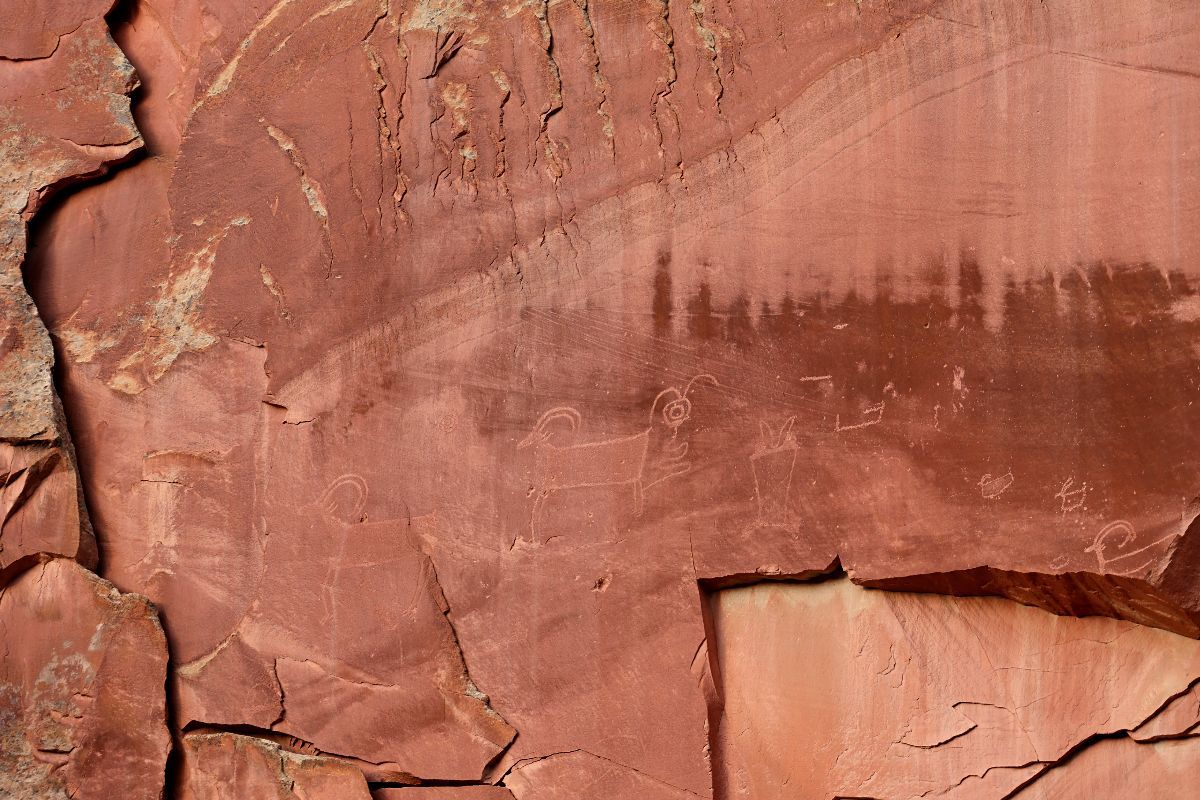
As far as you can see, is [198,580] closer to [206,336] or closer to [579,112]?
[206,336]

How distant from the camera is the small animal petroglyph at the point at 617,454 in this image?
140 inches

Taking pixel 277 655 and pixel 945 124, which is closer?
pixel 945 124

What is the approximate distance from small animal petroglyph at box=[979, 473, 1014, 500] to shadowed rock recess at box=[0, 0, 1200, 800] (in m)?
0.01

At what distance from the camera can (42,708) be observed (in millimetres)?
3988

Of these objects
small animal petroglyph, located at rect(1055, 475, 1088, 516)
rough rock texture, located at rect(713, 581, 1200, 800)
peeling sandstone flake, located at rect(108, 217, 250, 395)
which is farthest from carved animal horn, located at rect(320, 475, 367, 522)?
small animal petroglyph, located at rect(1055, 475, 1088, 516)

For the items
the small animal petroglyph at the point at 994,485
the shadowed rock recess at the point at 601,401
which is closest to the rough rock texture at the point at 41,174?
the shadowed rock recess at the point at 601,401

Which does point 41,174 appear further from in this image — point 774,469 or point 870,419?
point 870,419

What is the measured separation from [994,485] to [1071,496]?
0.18 metres

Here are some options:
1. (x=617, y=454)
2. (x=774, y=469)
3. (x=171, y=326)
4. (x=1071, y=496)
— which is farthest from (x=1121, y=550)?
(x=171, y=326)

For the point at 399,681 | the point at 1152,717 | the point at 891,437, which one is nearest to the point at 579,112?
the point at 891,437

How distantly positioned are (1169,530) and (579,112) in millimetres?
1980

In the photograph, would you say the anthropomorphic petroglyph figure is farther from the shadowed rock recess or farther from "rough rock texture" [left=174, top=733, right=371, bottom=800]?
"rough rock texture" [left=174, top=733, right=371, bottom=800]

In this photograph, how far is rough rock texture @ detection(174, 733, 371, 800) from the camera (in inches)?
150

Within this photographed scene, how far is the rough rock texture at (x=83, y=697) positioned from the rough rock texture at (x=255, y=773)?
98mm
